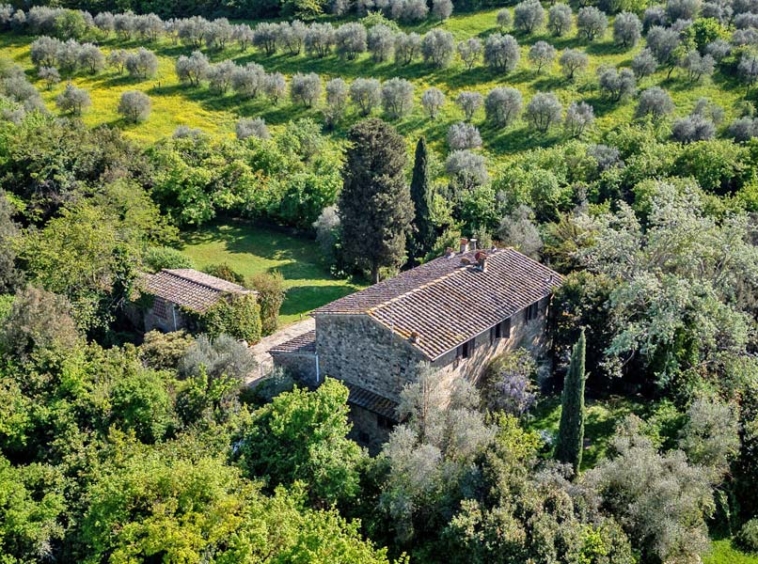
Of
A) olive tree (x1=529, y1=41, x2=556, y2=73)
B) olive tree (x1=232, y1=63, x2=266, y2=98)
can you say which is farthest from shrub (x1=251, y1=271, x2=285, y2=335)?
olive tree (x1=529, y1=41, x2=556, y2=73)

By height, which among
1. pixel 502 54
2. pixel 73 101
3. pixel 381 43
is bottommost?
pixel 73 101

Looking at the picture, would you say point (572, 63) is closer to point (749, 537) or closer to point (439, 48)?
point (439, 48)

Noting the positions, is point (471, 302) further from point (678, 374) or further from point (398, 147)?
point (398, 147)

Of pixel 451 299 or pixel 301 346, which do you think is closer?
→ pixel 451 299

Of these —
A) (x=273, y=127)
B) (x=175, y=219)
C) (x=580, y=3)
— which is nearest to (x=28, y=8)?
(x=273, y=127)

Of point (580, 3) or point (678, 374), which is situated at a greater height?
point (580, 3)

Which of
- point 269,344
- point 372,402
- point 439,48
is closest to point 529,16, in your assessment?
point 439,48
